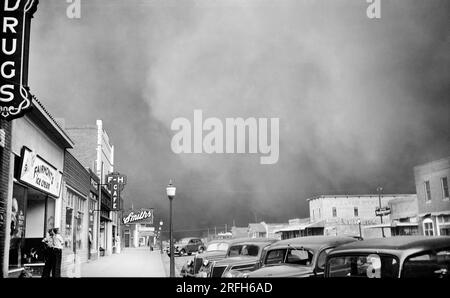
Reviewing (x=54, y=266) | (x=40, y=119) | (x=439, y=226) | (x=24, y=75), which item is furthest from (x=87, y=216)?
(x=439, y=226)

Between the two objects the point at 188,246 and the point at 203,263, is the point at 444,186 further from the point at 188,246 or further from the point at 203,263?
the point at 188,246

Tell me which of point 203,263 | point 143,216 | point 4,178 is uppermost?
point 4,178

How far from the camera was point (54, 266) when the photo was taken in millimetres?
6258

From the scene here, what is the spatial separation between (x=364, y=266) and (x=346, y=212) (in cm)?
1092

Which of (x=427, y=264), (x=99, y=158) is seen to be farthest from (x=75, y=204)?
(x=427, y=264)

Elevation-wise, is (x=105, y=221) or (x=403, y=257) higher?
(x=105, y=221)

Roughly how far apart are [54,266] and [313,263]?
3916 millimetres

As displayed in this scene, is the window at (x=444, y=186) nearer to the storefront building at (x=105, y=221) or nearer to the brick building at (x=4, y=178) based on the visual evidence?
the storefront building at (x=105, y=221)

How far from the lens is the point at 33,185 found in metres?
7.81

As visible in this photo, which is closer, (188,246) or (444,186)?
(444,186)

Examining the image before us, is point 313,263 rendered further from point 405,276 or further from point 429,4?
point 429,4

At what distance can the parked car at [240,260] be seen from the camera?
6806 mm

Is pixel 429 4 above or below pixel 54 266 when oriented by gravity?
above
